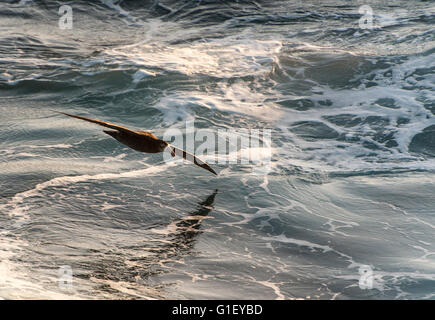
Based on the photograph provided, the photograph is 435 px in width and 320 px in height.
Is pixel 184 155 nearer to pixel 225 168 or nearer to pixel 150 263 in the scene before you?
pixel 150 263

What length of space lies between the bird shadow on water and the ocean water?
16 millimetres

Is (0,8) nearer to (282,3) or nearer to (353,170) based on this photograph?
(282,3)

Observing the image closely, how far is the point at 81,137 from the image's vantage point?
6.97 meters

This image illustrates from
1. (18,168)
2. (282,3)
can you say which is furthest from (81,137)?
(282,3)

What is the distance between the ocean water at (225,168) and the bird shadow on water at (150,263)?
16 millimetres

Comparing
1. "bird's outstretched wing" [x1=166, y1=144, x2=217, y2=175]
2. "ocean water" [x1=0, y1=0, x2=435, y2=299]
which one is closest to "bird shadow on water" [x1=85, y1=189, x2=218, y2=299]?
"ocean water" [x1=0, y1=0, x2=435, y2=299]

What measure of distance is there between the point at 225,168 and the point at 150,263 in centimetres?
225

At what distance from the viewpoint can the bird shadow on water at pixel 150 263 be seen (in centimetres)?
387

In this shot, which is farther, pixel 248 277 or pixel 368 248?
pixel 368 248

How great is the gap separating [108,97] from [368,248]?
535cm

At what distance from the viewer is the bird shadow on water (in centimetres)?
387

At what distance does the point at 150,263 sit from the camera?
4.29 m

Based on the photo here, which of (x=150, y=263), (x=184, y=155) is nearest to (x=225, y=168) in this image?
(x=184, y=155)

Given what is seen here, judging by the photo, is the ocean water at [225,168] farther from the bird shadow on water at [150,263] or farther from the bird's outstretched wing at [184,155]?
the bird's outstretched wing at [184,155]
